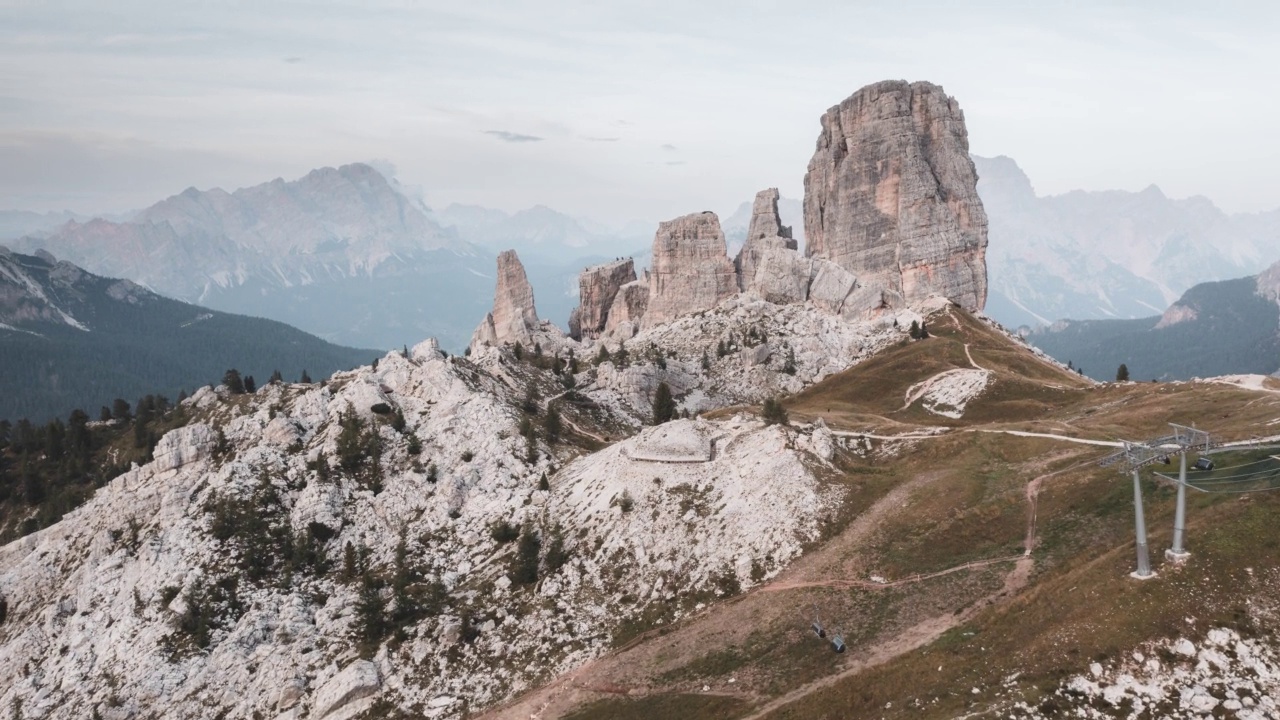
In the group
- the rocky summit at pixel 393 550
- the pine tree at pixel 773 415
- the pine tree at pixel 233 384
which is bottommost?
the rocky summit at pixel 393 550

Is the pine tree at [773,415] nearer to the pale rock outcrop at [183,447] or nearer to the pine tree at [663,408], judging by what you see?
the pine tree at [663,408]

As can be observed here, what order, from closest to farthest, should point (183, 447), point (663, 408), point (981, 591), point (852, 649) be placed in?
point (852, 649), point (981, 591), point (183, 447), point (663, 408)

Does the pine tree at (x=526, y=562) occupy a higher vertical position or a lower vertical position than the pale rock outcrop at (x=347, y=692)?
higher

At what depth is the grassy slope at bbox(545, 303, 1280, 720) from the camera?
154ft

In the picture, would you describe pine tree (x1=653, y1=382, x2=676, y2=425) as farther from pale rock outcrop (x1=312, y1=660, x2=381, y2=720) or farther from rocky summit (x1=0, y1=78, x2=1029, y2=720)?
pale rock outcrop (x1=312, y1=660, x2=381, y2=720)

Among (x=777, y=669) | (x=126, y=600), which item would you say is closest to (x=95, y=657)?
(x=126, y=600)

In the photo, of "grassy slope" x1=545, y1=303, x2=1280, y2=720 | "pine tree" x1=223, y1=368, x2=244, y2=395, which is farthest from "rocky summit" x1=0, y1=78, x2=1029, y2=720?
"pine tree" x1=223, y1=368, x2=244, y2=395

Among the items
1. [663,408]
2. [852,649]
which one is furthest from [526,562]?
[663,408]

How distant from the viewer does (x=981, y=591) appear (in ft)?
198

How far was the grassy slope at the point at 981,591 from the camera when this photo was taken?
4703 cm

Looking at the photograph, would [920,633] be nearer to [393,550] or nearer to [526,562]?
[526,562]

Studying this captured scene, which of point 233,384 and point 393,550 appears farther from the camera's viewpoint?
point 233,384

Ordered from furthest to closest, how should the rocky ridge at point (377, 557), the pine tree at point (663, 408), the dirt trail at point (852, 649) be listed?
the pine tree at point (663, 408)
the rocky ridge at point (377, 557)
the dirt trail at point (852, 649)

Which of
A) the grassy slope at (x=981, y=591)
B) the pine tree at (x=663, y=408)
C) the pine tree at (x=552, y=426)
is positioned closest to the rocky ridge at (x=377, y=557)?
the pine tree at (x=552, y=426)
